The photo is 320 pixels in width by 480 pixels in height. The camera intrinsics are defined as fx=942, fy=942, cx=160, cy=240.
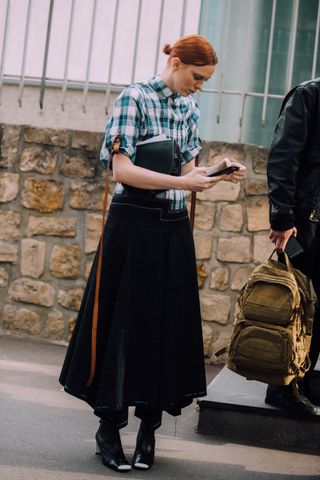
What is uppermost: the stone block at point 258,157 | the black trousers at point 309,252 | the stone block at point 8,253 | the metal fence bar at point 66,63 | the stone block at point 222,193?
the metal fence bar at point 66,63

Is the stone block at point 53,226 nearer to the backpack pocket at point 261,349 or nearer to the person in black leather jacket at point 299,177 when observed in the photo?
the person in black leather jacket at point 299,177

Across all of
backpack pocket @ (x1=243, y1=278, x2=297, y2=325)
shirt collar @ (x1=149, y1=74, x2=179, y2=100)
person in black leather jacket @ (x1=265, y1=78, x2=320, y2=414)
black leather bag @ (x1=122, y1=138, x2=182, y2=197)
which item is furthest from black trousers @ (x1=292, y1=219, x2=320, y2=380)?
shirt collar @ (x1=149, y1=74, x2=179, y2=100)

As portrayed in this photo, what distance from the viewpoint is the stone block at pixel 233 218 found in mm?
6323

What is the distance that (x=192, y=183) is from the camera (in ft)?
11.9

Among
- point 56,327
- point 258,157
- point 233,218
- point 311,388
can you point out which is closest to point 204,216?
point 233,218

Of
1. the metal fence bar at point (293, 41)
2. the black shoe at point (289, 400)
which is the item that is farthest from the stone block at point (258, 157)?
the black shoe at point (289, 400)

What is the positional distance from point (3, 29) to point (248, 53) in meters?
1.78

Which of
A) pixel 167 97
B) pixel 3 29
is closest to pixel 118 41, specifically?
pixel 3 29

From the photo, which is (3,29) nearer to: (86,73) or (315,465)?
(86,73)

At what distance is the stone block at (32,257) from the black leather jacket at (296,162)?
2870 mm

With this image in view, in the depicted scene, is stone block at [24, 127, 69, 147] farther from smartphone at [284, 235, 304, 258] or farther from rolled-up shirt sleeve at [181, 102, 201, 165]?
smartphone at [284, 235, 304, 258]

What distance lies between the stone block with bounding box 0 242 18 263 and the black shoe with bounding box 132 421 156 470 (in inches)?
116

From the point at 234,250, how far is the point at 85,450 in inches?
102

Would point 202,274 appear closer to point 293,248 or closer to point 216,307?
point 216,307
